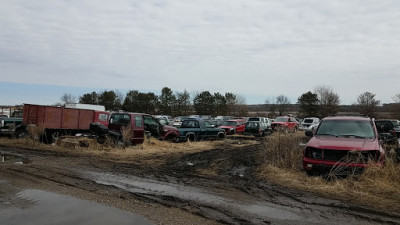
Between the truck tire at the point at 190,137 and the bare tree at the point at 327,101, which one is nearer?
the truck tire at the point at 190,137

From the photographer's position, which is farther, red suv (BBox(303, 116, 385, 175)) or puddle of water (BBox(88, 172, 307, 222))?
red suv (BBox(303, 116, 385, 175))

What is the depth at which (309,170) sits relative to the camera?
28.0 ft

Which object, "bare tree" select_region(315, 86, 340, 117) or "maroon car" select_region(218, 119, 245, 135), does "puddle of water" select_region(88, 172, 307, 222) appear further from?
"bare tree" select_region(315, 86, 340, 117)

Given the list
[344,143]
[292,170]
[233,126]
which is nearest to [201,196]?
[292,170]

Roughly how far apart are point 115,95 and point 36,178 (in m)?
70.3

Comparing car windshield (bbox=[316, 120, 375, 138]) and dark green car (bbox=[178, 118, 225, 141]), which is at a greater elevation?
car windshield (bbox=[316, 120, 375, 138])

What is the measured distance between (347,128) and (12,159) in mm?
11020

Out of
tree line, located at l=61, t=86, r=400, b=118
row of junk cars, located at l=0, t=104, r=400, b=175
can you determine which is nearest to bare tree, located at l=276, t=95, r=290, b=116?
tree line, located at l=61, t=86, r=400, b=118

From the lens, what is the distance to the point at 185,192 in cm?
729

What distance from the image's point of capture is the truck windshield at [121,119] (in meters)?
16.5

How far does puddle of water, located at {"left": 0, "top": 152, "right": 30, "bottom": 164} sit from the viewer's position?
11.1 m

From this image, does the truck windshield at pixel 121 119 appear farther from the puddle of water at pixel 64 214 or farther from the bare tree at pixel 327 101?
the bare tree at pixel 327 101

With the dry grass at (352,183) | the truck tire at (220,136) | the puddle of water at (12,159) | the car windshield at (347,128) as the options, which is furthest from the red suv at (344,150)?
the truck tire at (220,136)

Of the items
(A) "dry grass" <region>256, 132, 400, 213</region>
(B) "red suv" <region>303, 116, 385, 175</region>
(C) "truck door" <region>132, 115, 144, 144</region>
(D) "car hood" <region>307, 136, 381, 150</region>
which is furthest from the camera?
(C) "truck door" <region>132, 115, 144, 144</region>
